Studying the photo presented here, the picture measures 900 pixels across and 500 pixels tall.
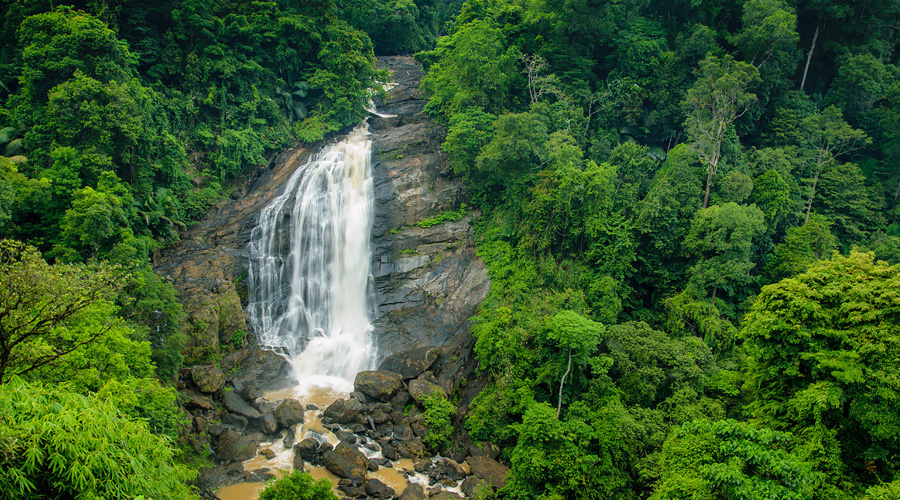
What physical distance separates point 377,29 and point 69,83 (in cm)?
2596

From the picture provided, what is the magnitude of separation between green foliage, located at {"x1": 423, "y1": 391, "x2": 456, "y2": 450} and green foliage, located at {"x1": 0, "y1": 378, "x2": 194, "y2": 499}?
459 inches

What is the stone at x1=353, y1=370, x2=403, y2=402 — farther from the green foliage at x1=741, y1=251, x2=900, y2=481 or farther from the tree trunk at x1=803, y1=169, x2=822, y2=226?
the tree trunk at x1=803, y1=169, x2=822, y2=226

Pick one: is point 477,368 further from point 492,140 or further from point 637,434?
point 492,140

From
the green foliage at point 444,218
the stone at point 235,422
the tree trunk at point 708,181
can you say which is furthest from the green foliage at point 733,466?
the green foliage at point 444,218

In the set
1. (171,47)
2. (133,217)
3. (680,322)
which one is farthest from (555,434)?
(171,47)

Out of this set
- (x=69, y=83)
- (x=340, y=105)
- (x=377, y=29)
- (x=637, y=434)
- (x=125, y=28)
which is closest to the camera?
(x=637, y=434)

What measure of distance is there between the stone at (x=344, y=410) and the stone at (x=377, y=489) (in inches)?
131

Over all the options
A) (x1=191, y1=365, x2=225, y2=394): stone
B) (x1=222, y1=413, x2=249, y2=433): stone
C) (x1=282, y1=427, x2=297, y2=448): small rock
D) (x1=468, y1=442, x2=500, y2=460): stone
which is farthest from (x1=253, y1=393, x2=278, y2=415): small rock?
(x1=468, y1=442, x2=500, y2=460): stone

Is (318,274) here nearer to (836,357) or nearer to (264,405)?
(264,405)

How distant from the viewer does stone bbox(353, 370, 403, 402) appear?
1945 cm

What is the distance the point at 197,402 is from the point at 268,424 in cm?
296

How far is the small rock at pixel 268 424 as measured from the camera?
1778cm

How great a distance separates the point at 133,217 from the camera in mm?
20797

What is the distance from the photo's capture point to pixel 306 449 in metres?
16.8
